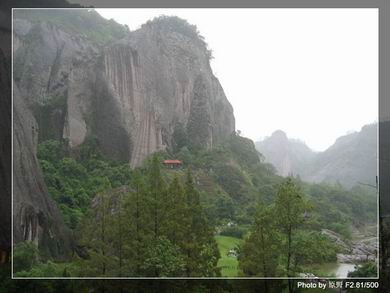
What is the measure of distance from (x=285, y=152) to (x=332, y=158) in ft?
2.20

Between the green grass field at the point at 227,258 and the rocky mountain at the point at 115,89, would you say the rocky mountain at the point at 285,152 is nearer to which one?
the rocky mountain at the point at 115,89

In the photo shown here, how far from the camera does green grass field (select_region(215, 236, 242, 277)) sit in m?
5.93

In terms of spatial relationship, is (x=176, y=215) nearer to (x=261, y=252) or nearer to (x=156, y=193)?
(x=156, y=193)

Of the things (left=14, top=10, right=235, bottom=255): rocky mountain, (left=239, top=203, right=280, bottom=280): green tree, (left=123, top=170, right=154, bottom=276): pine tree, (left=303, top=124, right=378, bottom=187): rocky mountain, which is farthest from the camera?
(left=14, top=10, right=235, bottom=255): rocky mountain

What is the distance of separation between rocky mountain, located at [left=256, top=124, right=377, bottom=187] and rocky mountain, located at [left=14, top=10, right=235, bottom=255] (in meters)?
Answer: 0.61

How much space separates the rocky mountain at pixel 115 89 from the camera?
21.0 feet

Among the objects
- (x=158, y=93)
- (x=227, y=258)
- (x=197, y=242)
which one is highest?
(x=158, y=93)

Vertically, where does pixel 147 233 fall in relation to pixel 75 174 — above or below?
below

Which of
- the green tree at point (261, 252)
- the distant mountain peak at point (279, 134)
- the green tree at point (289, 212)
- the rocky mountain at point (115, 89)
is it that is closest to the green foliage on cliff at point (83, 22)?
the rocky mountain at point (115, 89)

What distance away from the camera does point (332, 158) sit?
6449mm

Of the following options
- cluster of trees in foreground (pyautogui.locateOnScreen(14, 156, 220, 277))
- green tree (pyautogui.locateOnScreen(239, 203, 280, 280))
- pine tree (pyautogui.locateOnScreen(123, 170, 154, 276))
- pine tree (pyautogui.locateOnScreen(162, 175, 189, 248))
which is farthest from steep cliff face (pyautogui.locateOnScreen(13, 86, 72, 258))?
green tree (pyautogui.locateOnScreen(239, 203, 280, 280))

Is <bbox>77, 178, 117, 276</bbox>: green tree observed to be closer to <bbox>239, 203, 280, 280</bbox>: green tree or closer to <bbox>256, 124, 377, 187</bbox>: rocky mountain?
<bbox>239, 203, 280, 280</bbox>: green tree

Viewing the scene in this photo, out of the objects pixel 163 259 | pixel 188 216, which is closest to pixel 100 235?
pixel 163 259

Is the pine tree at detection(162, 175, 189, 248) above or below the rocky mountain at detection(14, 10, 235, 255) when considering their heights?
below
